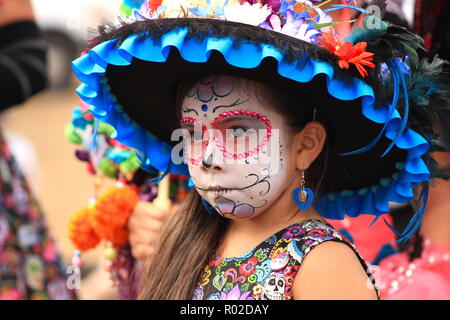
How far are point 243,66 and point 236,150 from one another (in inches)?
10.3

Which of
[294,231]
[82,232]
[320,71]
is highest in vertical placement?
[320,71]

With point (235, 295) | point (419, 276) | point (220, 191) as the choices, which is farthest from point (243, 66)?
point (419, 276)

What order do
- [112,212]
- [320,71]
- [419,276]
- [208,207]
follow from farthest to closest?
[419,276]
[112,212]
[208,207]
[320,71]

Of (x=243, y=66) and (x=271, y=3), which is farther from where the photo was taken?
(x=271, y=3)

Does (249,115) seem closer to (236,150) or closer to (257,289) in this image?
(236,150)

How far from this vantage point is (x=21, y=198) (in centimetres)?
314

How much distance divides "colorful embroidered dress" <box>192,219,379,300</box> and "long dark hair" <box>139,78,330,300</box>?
2.9 inches

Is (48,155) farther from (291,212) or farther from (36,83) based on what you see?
(291,212)

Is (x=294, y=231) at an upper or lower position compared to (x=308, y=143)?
lower

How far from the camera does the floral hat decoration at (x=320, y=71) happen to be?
1.78m

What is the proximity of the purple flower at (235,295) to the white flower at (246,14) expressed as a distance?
0.69 m

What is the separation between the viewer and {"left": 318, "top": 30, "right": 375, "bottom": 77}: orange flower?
5.83 feet

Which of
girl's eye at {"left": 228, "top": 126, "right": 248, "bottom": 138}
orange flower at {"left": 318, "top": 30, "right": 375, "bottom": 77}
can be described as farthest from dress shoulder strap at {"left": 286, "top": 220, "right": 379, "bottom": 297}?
orange flower at {"left": 318, "top": 30, "right": 375, "bottom": 77}

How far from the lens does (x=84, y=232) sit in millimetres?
2719
